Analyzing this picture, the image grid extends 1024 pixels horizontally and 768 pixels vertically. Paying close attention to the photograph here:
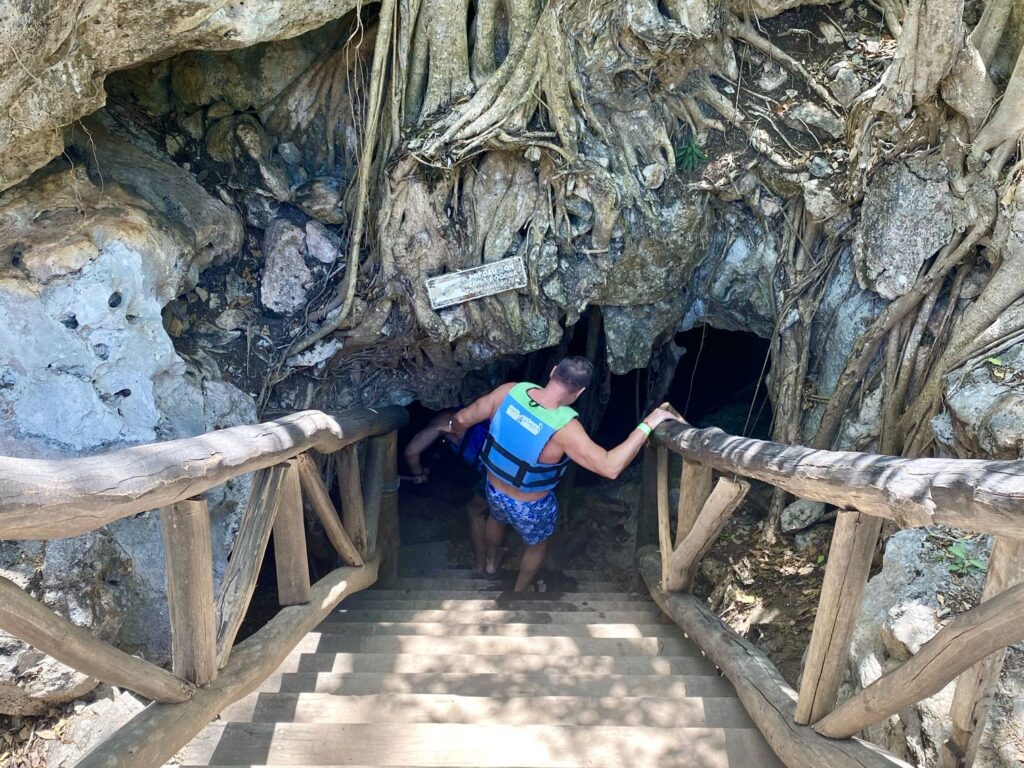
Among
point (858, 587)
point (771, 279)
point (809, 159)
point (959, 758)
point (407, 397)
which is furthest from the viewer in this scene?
point (407, 397)

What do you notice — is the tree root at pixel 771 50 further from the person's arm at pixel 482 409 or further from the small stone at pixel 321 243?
the small stone at pixel 321 243

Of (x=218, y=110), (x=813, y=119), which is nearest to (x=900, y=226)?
(x=813, y=119)

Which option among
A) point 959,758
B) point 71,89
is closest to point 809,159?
point 959,758

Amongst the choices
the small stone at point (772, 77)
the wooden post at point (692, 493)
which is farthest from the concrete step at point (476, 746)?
A: the small stone at point (772, 77)

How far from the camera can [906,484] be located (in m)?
1.81

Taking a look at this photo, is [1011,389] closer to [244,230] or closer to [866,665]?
[866,665]

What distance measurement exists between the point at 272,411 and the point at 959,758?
3576mm

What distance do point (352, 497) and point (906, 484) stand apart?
2890mm

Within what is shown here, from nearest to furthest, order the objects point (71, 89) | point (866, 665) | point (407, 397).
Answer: point (866, 665) < point (71, 89) < point (407, 397)

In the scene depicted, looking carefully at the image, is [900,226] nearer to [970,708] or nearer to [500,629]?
[970,708]

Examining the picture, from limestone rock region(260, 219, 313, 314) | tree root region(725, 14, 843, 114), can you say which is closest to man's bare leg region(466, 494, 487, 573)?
limestone rock region(260, 219, 313, 314)

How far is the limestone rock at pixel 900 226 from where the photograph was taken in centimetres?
359

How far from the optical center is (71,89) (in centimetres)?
297

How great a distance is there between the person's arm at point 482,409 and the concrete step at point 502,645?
1.43m
